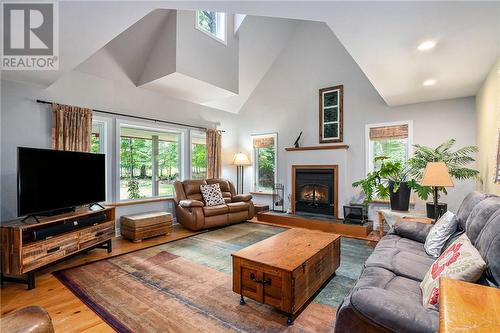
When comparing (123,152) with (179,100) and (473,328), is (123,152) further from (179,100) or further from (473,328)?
(473,328)

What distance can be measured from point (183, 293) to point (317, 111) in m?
4.56

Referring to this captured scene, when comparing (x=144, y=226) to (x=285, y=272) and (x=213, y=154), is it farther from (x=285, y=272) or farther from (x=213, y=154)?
(x=285, y=272)

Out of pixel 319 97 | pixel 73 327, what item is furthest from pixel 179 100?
pixel 73 327

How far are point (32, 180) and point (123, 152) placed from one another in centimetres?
187

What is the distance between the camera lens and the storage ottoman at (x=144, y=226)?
390 cm

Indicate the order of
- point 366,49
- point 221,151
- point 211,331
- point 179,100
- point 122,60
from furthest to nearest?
point 221,151 < point 179,100 < point 122,60 < point 366,49 < point 211,331

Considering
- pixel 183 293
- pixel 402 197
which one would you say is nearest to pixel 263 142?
pixel 402 197

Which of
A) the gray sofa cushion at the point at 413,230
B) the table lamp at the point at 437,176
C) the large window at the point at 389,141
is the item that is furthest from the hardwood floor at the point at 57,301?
the large window at the point at 389,141

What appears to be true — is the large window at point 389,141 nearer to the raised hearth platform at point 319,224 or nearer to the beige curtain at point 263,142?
the raised hearth platform at point 319,224

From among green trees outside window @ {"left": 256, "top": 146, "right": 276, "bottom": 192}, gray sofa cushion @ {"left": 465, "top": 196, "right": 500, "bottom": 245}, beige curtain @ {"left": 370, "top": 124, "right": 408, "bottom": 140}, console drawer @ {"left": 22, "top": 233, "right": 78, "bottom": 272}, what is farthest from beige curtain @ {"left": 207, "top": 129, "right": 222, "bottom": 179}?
gray sofa cushion @ {"left": 465, "top": 196, "right": 500, "bottom": 245}

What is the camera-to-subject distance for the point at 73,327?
6.15 feet

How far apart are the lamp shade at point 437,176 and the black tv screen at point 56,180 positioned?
4417 mm

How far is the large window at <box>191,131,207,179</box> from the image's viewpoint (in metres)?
5.78

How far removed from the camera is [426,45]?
2406mm
